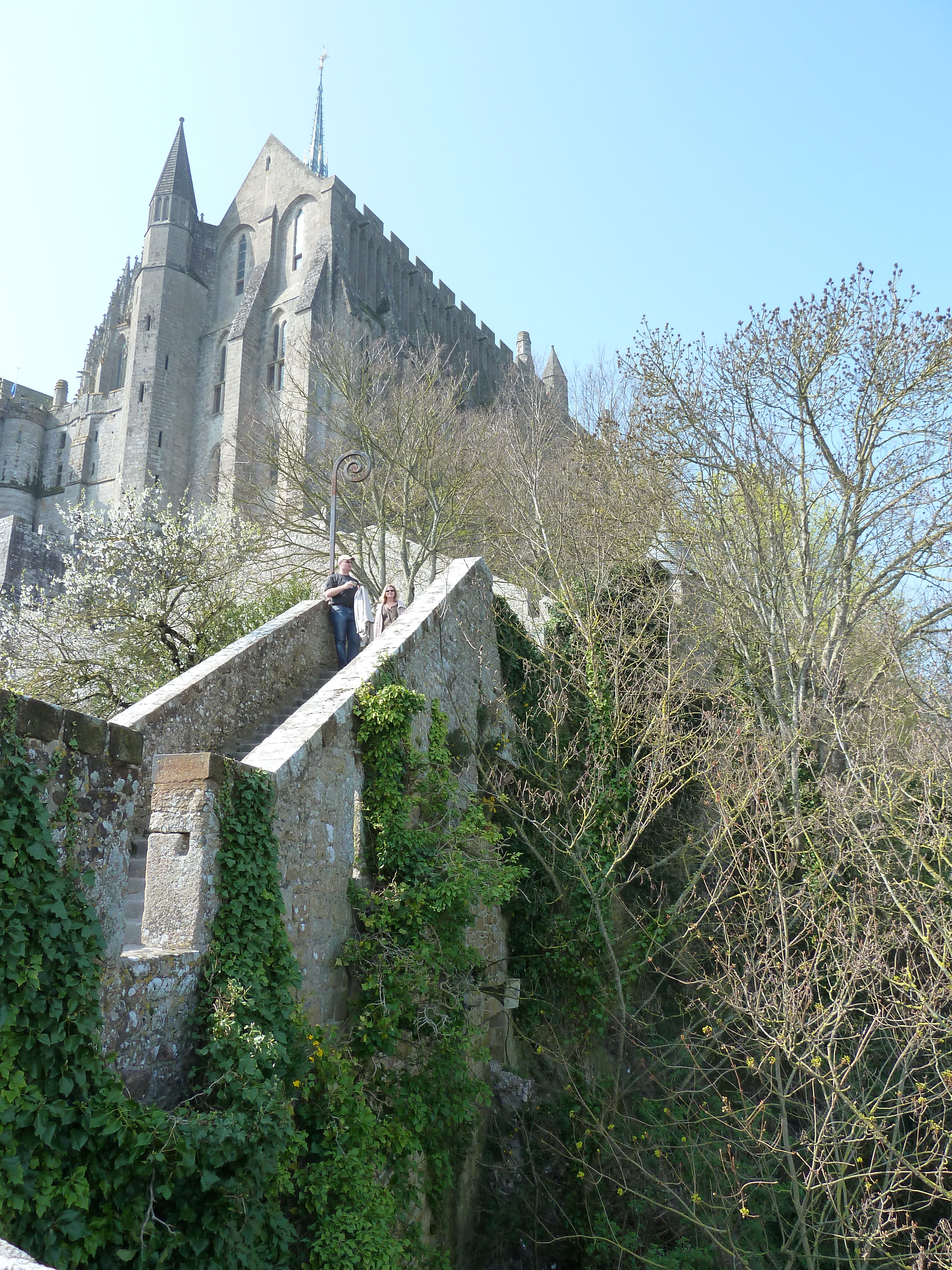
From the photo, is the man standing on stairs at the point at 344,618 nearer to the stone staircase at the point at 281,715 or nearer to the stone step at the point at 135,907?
the stone staircase at the point at 281,715

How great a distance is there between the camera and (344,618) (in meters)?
11.0

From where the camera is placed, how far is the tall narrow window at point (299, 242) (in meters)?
42.1

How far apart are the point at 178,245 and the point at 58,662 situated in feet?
121

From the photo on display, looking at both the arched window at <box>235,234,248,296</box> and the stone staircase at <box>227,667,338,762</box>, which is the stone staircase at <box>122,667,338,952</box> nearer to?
the stone staircase at <box>227,667,338,762</box>

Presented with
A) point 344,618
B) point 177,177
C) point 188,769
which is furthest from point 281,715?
point 177,177

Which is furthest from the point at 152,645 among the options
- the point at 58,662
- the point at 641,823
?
the point at 641,823

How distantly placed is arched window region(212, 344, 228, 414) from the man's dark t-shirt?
3479 centimetres

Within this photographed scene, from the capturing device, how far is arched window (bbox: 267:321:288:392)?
41.2 m

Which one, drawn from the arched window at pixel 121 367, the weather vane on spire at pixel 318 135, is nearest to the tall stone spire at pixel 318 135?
the weather vane on spire at pixel 318 135

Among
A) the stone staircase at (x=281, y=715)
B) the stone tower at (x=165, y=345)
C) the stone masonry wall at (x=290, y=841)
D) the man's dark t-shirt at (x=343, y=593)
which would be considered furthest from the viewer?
the stone tower at (x=165, y=345)

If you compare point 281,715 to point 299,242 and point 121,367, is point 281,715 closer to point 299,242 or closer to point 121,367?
point 299,242

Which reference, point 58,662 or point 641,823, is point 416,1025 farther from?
point 58,662

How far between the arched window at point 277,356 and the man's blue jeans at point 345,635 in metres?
32.4

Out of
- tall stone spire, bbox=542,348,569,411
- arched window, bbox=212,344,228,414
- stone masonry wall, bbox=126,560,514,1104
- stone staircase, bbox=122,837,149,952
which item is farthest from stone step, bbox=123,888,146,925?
arched window, bbox=212,344,228,414
